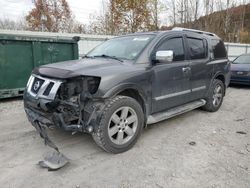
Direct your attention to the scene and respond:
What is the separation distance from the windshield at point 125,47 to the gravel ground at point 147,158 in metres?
1.46

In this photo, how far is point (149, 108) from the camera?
12.5 ft

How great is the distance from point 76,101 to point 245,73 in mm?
7623

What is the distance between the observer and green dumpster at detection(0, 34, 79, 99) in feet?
20.9

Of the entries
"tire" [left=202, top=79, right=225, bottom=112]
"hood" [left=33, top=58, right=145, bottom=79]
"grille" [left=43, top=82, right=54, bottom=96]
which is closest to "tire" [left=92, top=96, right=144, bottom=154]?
"hood" [left=33, top=58, right=145, bottom=79]

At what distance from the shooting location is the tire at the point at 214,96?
5.36m

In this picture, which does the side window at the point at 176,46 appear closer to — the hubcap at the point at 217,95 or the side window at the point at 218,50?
the side window at the point at 218,50

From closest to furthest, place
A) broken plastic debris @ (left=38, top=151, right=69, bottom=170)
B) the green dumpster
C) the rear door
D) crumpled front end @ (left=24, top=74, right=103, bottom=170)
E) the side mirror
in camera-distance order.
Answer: broken plastic debris @ (left=38, top=151, right=69, bottom=170) → crumpled front end @ (left=24, top=74, right=103, bottom=170) → the side mirror → the rear door → the green dumpster

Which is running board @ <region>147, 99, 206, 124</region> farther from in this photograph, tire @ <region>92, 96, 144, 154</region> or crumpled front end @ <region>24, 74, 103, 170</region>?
crumpled front end @ <region>24, 74, 103, 170</region>

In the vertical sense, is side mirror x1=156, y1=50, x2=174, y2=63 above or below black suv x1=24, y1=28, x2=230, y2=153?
above

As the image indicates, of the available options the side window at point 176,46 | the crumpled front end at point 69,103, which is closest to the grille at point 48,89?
the crumpled front end at point 69,103

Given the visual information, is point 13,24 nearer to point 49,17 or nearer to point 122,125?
point 49,17

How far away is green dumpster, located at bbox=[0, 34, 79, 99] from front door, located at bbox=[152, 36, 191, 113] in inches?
172

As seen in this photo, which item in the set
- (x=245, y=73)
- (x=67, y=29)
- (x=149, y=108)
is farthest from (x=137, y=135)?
(x=67, y=29)

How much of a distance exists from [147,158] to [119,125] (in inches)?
23.8
